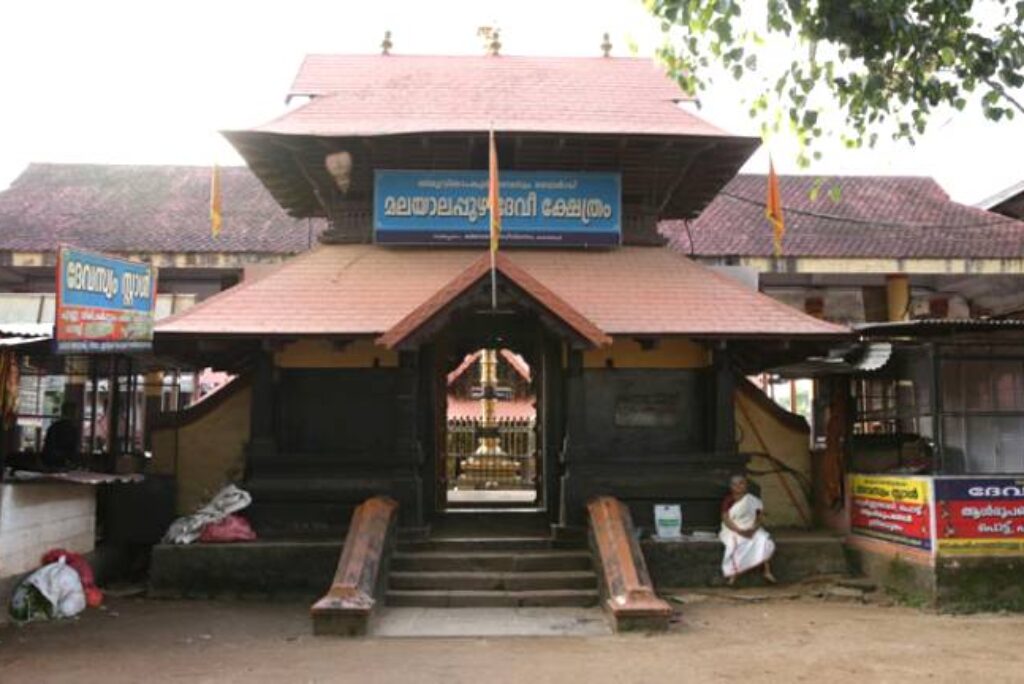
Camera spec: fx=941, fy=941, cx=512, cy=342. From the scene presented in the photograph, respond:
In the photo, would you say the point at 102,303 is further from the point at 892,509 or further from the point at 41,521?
the point at 892,509

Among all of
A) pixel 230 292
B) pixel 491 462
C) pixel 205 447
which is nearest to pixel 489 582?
pixel 205 447

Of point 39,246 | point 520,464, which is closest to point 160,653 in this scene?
point 520,464

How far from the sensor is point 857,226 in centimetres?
2089

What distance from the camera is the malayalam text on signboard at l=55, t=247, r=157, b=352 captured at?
27.4ft

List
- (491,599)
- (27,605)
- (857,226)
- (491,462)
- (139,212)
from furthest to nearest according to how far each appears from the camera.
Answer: (139,212), (857,226), (491,462), (491,599), (27,605)

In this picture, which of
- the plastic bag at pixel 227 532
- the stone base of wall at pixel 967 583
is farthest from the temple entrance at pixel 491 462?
the stone base of wall at pixel 967 583

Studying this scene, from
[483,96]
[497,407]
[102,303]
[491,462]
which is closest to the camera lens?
[102,303]

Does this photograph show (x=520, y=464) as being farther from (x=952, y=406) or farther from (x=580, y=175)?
(x=952, y=406)

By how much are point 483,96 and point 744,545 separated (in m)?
6.74

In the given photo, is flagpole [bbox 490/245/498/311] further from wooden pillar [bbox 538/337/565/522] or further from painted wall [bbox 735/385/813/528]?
painted wall [bbox 735/385/813/528]

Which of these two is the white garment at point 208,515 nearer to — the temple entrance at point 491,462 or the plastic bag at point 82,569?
the plastic bag at point 82,569

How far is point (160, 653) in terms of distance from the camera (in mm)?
7578

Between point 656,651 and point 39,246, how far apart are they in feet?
55.6

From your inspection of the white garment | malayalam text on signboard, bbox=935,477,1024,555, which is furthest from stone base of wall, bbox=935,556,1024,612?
the white garment
